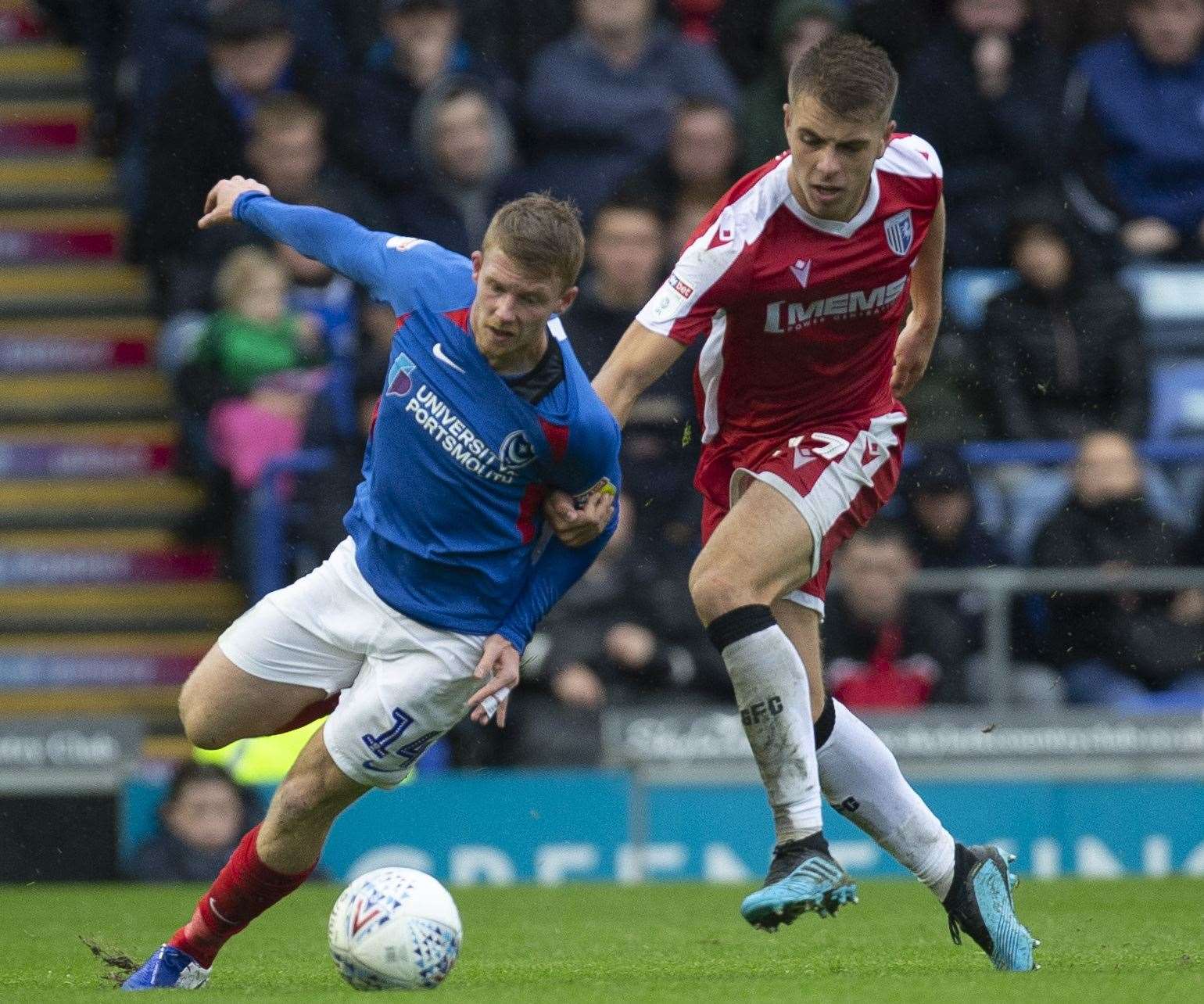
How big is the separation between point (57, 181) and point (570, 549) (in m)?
9.11

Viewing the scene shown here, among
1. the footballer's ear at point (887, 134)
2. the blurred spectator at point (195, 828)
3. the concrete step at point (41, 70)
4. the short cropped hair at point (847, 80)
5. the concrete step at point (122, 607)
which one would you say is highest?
the concrete step at point (41, 70)

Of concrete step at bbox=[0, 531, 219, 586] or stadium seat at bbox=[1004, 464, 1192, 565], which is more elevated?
stadium seat at bbox=[1004, 464, 1192, 565]

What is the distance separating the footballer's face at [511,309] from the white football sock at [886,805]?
1.38 metres

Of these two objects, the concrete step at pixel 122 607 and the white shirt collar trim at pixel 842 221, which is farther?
the concrete step at pixel 122 607

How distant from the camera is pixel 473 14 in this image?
42.4ft

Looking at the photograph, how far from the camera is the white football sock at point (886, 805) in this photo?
20.0ft

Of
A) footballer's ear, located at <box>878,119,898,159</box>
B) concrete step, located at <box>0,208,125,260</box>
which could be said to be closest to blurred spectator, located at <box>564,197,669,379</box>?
concrete step, located at <box>0,208,125,260</box>

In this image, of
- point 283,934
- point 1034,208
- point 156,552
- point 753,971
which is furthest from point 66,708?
point 753,971

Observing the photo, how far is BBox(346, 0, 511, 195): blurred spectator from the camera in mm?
12219

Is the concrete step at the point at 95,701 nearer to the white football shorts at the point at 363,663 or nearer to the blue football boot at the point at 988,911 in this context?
the white football shorts at the point at 363,663

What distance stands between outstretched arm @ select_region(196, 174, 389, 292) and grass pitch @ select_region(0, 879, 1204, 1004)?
1.91 metres

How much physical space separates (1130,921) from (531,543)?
3.00 metres

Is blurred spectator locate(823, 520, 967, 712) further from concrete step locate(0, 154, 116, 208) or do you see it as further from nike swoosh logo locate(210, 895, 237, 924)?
concrete step locate(0, 154, 116, 208)

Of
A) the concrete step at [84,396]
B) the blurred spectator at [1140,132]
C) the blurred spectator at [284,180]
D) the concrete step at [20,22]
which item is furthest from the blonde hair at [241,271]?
the blurred spectator at [1140,132]
